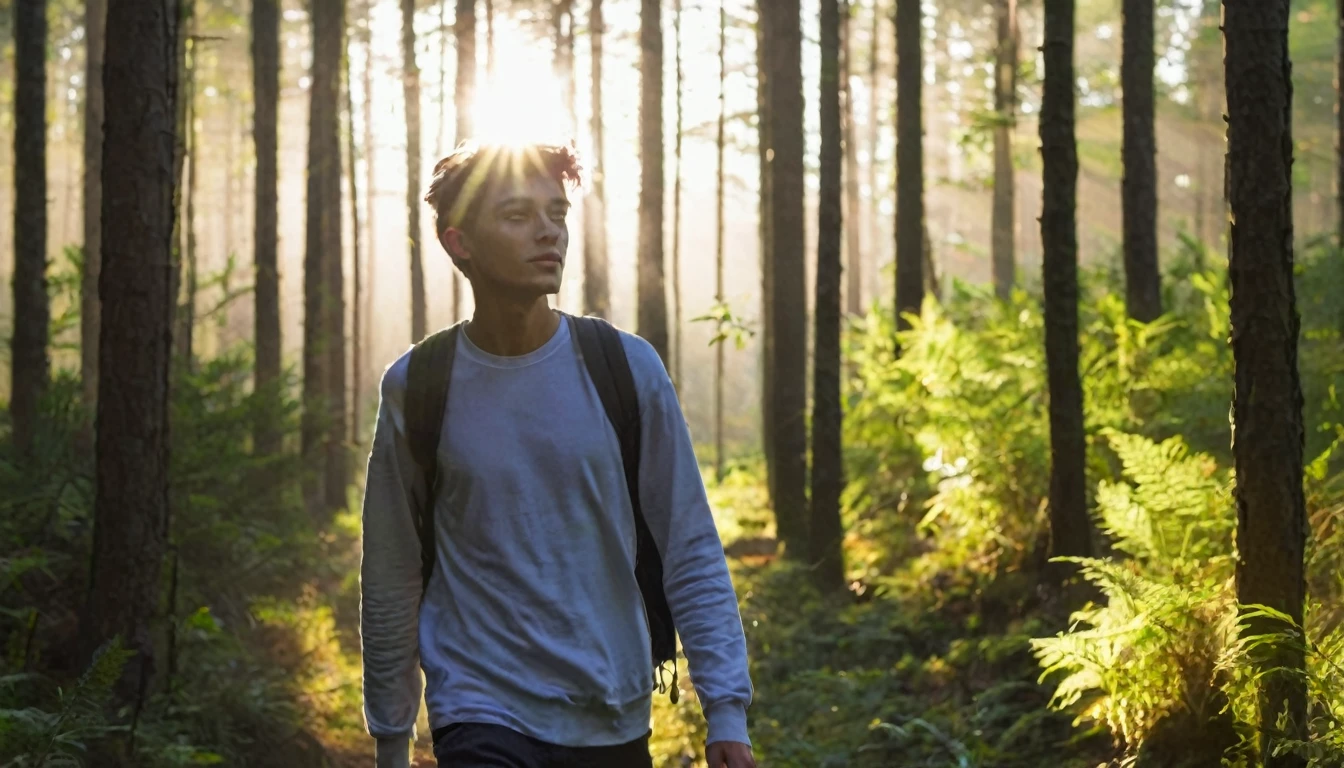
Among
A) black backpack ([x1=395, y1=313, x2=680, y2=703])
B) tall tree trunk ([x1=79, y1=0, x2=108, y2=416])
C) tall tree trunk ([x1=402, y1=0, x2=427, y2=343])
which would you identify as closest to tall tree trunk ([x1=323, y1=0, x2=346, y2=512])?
tall tree trunk ([x1=402, y1=0, x2=427, y2=343])

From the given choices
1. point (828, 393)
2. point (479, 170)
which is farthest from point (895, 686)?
point (479, 170)

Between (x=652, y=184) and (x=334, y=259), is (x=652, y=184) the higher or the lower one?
the higher one

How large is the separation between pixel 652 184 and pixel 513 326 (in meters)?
15.8

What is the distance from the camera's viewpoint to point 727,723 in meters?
3.21

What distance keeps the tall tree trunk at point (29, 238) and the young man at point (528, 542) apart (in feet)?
34.4

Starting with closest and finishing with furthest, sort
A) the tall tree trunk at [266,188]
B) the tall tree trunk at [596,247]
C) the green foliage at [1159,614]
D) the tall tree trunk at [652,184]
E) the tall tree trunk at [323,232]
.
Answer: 1. the green foliage at [1159,614]
2. the tall tree trunk at [266,188]
3. the tall tree trunk at [652,184]
4. the tall tree trunk at [323,232]
5. the tall tree trunk at [596,247]

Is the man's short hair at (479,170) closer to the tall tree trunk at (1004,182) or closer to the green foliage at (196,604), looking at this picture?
the green foliage at (196,604)

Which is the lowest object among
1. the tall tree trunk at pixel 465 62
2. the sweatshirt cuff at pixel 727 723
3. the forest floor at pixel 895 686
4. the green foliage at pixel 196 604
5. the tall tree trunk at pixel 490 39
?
the forest floor at pixel 895 686

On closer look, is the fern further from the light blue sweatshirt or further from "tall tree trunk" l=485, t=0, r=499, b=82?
"tall tree trunk" l=485, t=0, r=499, b=82

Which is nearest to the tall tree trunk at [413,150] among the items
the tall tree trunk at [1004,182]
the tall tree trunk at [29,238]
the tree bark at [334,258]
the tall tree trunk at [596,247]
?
the tree bark at [334,258]

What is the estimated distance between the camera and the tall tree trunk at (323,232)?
19.5 meters

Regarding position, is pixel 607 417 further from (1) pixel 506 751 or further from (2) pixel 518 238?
(1) pixel 506 751

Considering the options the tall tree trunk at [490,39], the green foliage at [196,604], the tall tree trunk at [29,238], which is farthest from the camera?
the tall tree trunk at [490,39]

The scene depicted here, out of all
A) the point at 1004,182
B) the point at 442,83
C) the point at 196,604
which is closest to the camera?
the point at 196,604
